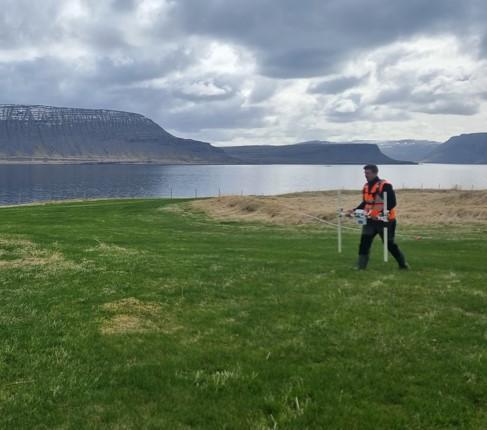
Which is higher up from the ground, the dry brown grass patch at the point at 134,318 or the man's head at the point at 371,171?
the man's head at the point at 371,171

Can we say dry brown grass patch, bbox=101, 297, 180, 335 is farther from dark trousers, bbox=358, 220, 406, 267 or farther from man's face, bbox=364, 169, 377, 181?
man's face, bbox=364, 169, 377, 181

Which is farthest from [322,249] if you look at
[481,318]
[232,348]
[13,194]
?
[13,194]

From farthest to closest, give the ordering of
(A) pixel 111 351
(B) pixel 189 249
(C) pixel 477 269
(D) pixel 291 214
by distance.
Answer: (D) pixel 291 214 → (B) pixel 189 249 → (C) pixel 477 269 → (A) pixel 111 351

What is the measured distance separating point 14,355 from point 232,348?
12.0 feet

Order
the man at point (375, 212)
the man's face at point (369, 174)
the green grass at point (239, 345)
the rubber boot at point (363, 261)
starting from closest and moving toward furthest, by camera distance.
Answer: the green grass at point (239, 345) < the man's face at point (369, 174) < the man at point (375, 212) < the rubber boot at point (363, 261)

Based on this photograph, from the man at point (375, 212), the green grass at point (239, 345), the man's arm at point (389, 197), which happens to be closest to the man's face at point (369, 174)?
the man at point (375, 212)

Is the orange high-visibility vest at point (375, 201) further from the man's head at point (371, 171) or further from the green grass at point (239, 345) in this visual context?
the green grass at point (239, 345)

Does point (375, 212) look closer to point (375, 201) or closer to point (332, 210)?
point (375, 201)

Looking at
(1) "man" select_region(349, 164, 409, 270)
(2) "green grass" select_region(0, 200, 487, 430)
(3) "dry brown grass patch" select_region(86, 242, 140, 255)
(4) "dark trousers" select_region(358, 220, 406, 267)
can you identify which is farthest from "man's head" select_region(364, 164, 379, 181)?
(3) "dry brown grass patch" select_region(86, 242, 140, 255)

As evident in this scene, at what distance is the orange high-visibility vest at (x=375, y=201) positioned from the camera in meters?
15.8

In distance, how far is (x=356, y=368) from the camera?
25.2 ft

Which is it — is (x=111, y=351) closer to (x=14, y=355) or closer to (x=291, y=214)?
(x=14, y=355)

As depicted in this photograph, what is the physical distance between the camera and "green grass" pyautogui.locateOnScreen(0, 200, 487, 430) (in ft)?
20.8

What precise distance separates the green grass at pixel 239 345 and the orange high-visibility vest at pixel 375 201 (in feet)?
6.60
